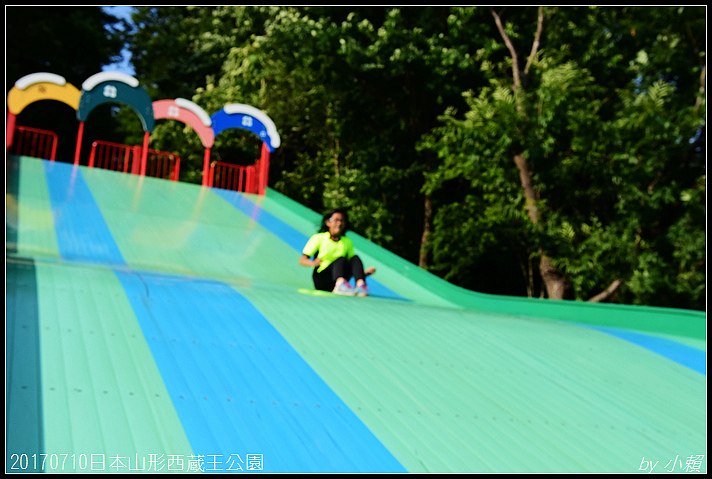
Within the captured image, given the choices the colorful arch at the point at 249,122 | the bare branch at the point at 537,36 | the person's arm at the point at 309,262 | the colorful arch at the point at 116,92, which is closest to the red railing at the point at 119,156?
the colorful arch at the point at 116,92

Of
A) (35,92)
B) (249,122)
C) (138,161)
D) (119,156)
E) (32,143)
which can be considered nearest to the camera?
(35,92)

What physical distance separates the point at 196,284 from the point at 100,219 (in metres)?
3.09

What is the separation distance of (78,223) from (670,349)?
205 inches

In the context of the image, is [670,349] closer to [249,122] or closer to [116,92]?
[249,122]

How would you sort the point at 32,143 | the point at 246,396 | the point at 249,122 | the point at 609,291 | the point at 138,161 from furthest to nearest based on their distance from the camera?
the point at 32,143 < the point at 249,122 < the point at 138,161 < the point at 609,291 < the point at 246,396

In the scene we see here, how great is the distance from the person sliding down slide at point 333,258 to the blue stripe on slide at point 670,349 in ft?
6.29

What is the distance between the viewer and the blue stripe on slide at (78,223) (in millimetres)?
5051

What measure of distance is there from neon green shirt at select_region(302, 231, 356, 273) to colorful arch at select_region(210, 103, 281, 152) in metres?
6.69

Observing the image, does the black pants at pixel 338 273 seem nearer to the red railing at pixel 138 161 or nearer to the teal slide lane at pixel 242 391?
the teal slide lane at pixel 242 391

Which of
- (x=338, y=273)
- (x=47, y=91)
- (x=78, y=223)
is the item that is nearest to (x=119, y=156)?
(x=47, y=91)

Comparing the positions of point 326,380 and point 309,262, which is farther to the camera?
point 309,262

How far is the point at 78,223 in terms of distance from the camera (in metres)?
6.11

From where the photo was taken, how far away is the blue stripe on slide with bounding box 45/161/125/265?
5.05 metres

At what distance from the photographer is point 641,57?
1025 centimetres
